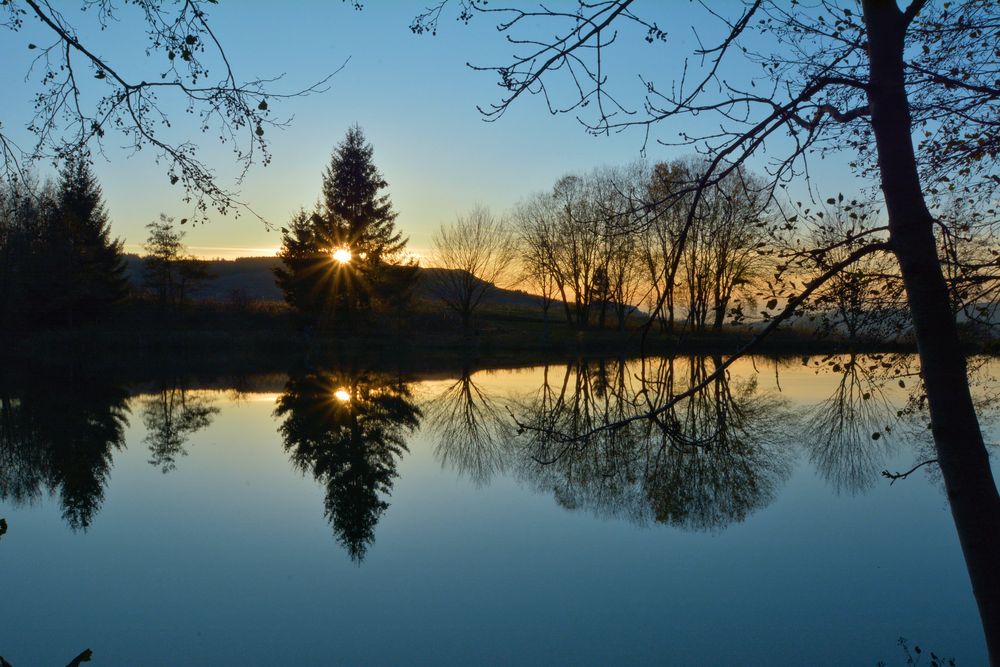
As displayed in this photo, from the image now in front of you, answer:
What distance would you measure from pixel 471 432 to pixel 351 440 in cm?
281

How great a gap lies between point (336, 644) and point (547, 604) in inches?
77.9

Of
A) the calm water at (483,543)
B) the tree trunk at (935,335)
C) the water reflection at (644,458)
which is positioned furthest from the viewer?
the water reflection at (644,458)

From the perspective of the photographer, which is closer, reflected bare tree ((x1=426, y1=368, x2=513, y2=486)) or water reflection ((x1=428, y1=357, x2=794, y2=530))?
water reflection ((x1=428, y1=357, x2=794, y2=530))

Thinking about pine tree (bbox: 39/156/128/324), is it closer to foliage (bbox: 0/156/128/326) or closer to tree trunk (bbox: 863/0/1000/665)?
foliage (bbox: 0/156/128/326)

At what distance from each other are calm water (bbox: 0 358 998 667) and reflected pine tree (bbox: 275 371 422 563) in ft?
0.28

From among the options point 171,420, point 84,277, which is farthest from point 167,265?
point 171,420

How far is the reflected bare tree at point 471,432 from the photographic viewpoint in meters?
13.6

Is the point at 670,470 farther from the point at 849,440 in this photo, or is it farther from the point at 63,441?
the point at 63,441

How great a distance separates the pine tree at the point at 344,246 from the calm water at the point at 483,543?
23.1m

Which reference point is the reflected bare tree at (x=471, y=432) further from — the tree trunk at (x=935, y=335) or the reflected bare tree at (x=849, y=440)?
the tree trunk at (x=935, y=335)

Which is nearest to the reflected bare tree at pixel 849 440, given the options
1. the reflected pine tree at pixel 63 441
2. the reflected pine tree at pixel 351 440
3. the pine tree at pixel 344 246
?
the reflected pine tree at pixel 351 440

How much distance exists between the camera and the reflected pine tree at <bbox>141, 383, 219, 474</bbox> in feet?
48.0

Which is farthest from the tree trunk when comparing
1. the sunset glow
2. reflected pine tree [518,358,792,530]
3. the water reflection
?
the sunset glow

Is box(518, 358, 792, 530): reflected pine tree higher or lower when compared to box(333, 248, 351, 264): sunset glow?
lower
